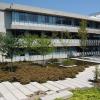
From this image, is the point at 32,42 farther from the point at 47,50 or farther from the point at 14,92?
the point at 14,92

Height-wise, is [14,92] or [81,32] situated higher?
[81,32]

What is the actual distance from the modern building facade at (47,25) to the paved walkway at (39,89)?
16272 millimetres

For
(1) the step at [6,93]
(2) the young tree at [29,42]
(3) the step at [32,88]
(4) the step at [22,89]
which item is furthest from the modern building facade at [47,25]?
(1) the step at [6,93]

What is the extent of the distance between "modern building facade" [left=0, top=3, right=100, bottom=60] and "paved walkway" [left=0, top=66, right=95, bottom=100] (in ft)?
53.4

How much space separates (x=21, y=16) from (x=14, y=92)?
2041 centimetres

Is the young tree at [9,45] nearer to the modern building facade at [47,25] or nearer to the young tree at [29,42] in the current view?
the young tree at [29,42]

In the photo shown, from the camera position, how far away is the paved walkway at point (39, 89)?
42.0ft

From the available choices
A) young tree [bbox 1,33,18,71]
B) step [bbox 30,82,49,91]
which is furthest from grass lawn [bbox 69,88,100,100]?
young tree [bbox 1,33,18,71]

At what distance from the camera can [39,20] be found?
116ft

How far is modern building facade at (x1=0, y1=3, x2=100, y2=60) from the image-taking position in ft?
105

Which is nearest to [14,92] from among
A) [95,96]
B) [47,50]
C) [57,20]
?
[95,96]

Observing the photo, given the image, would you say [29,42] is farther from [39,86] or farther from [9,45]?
[39,86]

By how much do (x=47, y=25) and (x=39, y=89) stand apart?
2255cm

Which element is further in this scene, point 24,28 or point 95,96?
point 24,28
